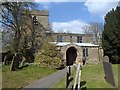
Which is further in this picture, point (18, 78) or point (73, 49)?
point (73, 49)

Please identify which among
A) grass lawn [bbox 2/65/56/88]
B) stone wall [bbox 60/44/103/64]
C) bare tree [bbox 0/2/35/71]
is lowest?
grass lawn [bbox 2/65/56/88]

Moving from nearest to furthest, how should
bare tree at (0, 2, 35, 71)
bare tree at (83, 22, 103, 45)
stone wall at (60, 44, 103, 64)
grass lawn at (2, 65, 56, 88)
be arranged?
grass lawn at (2, 65, 56, 88) → bare tree at (0, 2, 35, 71) → stone wall at (60, 44, 103, 64) → bare tree at (83, 22, 103, 45)

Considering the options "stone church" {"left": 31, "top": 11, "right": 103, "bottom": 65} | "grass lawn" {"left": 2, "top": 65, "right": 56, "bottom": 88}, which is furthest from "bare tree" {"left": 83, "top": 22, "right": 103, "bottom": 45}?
"grass lawn" {"left": 2, "top": 65, "right": 56, "bottom": 88}

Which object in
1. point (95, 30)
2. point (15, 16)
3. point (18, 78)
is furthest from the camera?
point (95, 30)

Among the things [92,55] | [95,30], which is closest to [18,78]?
[92,55]

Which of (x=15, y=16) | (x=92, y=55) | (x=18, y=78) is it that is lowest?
(x=18, y=78)

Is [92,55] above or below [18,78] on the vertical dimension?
above

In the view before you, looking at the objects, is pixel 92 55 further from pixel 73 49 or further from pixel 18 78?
pixel 18 78

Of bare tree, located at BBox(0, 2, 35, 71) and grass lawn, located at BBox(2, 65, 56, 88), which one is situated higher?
bare tree, located at BBox(0, 2, 35, 71)

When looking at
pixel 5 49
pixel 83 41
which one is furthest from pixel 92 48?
pixel 5 49

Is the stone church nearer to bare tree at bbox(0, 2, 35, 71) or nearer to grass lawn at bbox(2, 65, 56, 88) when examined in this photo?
bare tree at bbox(0, 2, 35, 71)

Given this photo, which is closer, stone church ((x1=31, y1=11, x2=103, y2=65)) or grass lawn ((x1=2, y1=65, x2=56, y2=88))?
grass lawn ((x1=2, y1=65, x2=56, y2=88))

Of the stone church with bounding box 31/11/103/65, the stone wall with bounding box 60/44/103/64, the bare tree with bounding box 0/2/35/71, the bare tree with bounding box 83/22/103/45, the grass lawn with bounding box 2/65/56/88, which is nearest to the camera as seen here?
the grass lawn with bounding box 2/65/56/88

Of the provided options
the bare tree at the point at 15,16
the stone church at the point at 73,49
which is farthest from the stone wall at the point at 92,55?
the bare tree at the point at 15,16
